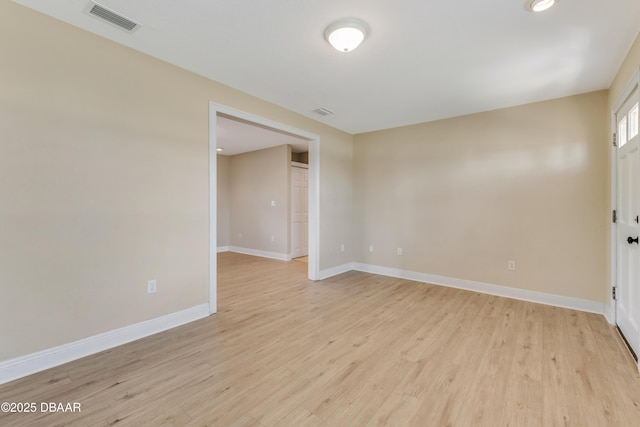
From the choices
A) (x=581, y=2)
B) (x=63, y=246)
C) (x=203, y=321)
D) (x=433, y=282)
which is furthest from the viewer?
(x=433, y=282)

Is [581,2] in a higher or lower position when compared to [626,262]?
higher

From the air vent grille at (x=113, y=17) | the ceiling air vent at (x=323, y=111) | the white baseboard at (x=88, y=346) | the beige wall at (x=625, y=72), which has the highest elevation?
the ceiling air vent at (x=323, y=111)

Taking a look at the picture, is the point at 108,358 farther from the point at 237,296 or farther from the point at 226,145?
the point at 226,145

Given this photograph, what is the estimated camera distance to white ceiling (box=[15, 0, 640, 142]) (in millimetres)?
1855

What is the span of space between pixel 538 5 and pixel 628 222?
2044 mm

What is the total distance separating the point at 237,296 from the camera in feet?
11.9

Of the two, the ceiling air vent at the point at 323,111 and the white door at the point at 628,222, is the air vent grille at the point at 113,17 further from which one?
the white door at the point at 628,222

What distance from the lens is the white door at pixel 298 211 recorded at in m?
6.34

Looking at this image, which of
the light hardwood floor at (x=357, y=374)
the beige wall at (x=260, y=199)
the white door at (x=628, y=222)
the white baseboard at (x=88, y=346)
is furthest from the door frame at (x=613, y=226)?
the beige wall at (x=260, y=199)

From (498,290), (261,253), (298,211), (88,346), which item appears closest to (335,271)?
(298,211)

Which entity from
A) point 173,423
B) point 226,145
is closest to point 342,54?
point 173,423

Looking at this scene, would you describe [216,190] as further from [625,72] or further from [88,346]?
[625,72]

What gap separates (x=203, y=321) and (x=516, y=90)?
4.30m

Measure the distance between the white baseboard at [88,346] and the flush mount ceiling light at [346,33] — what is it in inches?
112
